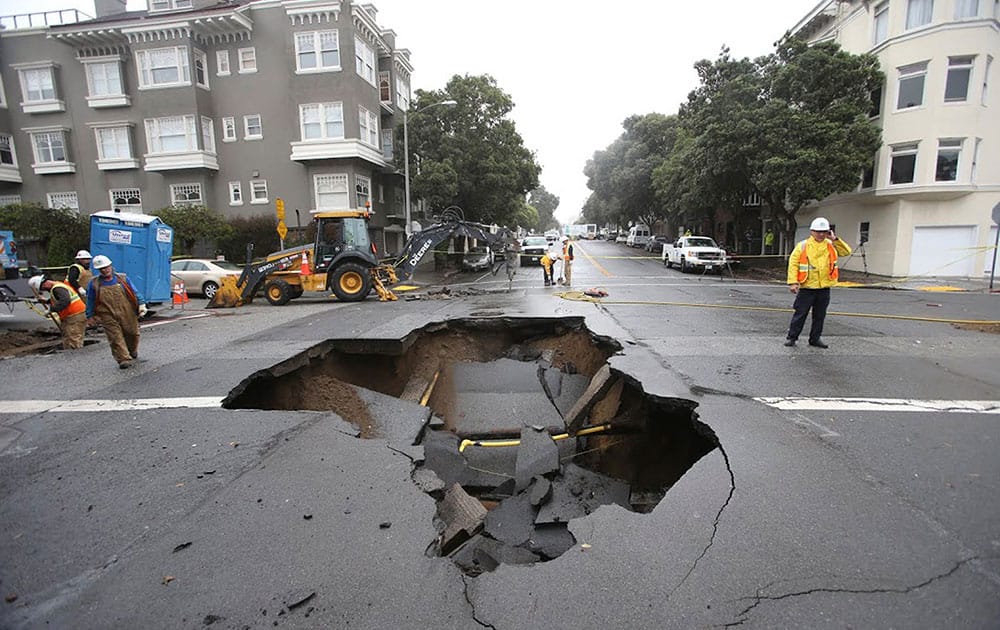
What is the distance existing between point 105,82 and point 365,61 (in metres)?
12.9

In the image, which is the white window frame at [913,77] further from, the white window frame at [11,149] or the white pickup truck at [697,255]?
the white window frame at [11,149]

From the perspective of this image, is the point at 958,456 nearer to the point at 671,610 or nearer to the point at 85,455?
the point at 671,610

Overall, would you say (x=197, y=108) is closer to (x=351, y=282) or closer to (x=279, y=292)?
(x=279, y=292)

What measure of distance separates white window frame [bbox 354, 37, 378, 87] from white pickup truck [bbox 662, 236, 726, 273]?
17787 mm

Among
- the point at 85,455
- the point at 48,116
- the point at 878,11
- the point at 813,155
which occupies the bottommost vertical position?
the point at 85,455

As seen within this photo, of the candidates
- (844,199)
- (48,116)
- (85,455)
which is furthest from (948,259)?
(48,116)

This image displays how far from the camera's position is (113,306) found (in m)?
6.82

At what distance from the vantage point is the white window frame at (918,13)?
18438 millimetres

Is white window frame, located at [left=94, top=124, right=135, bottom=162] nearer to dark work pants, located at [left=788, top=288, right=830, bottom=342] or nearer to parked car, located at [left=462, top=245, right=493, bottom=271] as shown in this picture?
parked car, located at [left=462, top=245, right=493, bottom=271]

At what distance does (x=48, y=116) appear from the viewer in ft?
84.6

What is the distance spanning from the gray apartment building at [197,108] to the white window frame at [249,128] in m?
0.06

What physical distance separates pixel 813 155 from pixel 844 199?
193 inches

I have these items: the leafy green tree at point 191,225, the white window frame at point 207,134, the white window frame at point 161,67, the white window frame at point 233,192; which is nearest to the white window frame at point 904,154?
the leafy green tree at point 191,225

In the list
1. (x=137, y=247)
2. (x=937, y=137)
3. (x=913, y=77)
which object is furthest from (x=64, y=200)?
(x=937, y=137)
